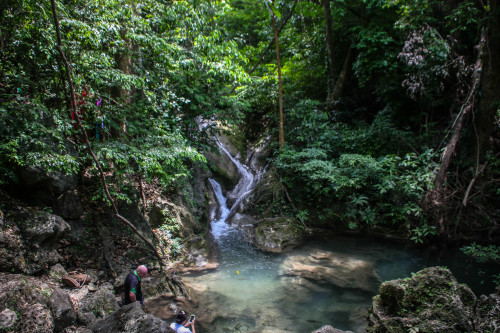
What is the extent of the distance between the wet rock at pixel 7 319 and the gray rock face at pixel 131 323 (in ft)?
3.12

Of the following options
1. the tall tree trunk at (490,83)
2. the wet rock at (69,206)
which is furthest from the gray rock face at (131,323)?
the tall tree trunk at (490,83)

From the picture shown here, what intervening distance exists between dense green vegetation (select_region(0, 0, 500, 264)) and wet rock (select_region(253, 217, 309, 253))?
0.75 meters

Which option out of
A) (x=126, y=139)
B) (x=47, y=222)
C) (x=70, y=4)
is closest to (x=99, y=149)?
(x=126, y=139)

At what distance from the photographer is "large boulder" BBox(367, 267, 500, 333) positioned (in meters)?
4.23

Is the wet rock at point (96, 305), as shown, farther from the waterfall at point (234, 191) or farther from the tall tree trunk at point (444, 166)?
the tall tree trunk at point (444, 166)

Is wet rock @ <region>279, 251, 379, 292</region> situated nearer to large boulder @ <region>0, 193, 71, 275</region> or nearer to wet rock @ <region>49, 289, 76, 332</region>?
wet rock @ <region>49, 289, 76, 332</region>

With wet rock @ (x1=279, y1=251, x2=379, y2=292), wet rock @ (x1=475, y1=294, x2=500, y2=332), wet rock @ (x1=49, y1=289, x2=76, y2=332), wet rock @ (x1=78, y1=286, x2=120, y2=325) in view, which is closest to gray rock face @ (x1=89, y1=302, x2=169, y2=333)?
wet rock @ (x1=49, y1=289, x2=76, y2=332)

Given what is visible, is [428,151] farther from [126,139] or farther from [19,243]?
[19,243]

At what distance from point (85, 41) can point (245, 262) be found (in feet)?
22.4

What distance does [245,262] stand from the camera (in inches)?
329

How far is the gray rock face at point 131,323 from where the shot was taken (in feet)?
11.8

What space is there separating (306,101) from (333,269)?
7158mm

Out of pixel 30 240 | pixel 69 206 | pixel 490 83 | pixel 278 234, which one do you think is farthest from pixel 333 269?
pixel 30 240

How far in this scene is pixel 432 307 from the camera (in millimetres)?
4523
